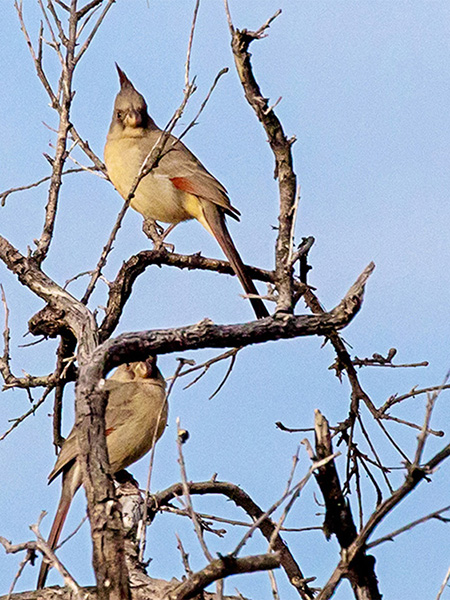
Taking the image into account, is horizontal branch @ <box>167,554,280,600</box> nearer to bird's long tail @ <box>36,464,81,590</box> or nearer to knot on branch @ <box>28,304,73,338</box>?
knot on branch @ <box>28,304,73,338</box>

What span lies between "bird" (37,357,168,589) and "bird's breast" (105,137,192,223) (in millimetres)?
1004

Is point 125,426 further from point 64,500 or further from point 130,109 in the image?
point 130,109

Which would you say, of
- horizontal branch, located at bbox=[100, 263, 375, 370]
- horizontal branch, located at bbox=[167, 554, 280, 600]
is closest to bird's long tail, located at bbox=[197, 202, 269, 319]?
horizontal branch, located at bbox=[100, 263, 375, 370]

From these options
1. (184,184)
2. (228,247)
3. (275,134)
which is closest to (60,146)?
(275,134)

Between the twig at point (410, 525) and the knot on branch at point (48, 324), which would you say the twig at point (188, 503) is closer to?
the twig at point (410, 525)

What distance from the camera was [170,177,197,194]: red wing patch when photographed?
6309 mm

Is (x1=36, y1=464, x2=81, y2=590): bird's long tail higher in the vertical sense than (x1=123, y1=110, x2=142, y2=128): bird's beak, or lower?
lower

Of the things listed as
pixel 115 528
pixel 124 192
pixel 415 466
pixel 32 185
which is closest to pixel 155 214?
pixel 124 192

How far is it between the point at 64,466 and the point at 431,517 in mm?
2964

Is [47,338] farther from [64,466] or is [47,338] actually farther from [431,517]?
[431,517]

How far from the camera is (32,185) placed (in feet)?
15.9

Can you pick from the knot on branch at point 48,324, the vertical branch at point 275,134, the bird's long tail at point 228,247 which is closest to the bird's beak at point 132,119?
the bird's long tail at point 228,247

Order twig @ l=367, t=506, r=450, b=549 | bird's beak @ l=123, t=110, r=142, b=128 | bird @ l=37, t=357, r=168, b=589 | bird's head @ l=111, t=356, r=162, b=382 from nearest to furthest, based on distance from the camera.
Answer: twig @ l=367, t=506, r=450, b=549
bird @ l=37, t=357, r=168, b=589
bird's head @ l=111, t=356, r=162, b=382
bird's beak @ l=123, t=110, r=142, b=128

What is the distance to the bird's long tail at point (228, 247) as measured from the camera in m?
5.18
